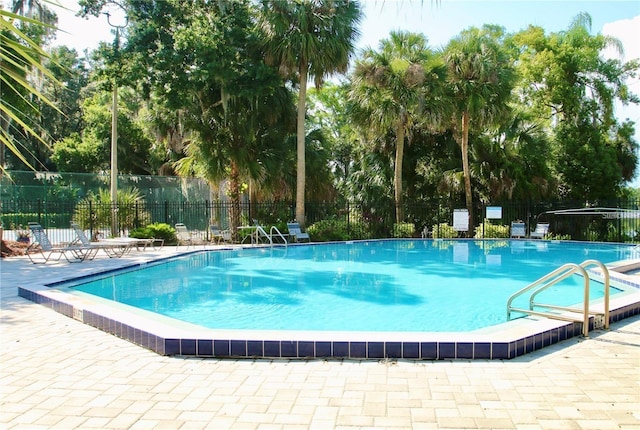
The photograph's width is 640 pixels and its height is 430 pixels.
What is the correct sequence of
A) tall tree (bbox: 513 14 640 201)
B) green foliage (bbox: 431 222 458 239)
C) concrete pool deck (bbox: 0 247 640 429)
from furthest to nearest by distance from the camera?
tall tree (bbox: 513 14 640 201) < green foliage (bbox: 431 222 458 239) < concrete pool deck (bbox: 0 247 640 429)

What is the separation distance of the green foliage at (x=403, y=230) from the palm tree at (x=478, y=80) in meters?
2.98

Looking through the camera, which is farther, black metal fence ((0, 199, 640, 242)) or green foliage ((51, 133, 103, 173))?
green foliage ((51, 133, 103, 173))

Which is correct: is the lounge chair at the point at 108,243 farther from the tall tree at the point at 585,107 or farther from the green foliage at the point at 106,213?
the tall tree at the point at 585,107

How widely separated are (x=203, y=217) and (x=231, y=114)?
5.89 meters

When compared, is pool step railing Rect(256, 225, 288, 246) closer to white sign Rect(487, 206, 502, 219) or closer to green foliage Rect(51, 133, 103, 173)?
white sign Rect(487, 206, 502, 219)

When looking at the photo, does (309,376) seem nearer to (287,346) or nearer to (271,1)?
(287,346)

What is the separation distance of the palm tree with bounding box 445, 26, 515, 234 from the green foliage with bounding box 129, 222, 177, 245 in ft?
34.7

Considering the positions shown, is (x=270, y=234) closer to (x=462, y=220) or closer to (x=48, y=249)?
(x=48, y=249)

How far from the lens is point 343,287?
9219 millimetres

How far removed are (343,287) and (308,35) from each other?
10061 mm

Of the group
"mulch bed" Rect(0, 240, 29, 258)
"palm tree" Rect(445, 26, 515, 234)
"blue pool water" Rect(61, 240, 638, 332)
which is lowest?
"blue pool water" Rect(61, 240, 638, 332)

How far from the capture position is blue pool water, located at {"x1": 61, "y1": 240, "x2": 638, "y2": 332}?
6.73m

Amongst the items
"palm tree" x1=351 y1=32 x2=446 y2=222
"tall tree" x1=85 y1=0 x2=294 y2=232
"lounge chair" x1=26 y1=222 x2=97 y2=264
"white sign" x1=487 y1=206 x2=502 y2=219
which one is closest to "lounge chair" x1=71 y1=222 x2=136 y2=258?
"lounge chair" x1=26 y1=222 x2=97 y2=264

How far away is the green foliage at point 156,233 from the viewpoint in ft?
50.0
